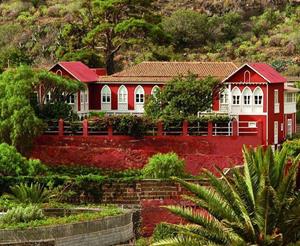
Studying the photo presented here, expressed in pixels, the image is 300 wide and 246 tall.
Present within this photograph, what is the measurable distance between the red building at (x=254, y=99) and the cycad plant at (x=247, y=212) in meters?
28.6

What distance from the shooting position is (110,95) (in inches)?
2323

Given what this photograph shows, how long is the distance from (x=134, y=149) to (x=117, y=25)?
17.8 metres

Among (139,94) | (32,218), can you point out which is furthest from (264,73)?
(32,218)

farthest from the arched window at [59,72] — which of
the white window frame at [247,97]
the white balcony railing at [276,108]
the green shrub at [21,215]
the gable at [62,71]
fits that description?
the green shrub at [21,215]

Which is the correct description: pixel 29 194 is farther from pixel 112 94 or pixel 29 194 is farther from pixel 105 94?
pixel 105 94

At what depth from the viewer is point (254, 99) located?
182 ft

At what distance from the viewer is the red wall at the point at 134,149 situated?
5044 cm

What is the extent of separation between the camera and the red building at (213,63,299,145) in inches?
2169

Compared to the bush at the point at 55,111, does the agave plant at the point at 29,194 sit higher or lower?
lower

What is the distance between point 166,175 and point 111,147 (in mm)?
6093

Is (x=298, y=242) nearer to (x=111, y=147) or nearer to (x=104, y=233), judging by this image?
(x=104, y=233)

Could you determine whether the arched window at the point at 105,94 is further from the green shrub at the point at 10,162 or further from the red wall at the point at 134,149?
the green shrub at the point at 10,162

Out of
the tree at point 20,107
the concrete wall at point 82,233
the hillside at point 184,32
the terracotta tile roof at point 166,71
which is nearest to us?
the concrete wall at point 82,233

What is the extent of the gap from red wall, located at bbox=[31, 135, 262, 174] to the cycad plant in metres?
23.5
